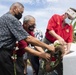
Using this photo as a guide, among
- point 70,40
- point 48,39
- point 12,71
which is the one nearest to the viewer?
point 12,71

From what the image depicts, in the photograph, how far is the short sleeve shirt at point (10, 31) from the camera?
12.7ft

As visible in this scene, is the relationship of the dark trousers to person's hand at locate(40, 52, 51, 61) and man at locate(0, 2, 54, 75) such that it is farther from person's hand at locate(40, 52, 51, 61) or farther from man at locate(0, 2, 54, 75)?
person's hand at locate(40, 52, 51, 61)

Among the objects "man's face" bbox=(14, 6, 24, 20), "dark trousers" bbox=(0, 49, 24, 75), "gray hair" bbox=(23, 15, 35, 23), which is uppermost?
"man's face" bbox=(14, 6, 24, 20)

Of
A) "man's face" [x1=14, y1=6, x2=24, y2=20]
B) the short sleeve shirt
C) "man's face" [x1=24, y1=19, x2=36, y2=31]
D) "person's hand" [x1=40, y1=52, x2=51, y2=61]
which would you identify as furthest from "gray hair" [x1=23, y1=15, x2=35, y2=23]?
"person's hand" [x1=40, y1=52, x2=51, y2=61]

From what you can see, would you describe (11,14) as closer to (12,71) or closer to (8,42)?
(8,42)

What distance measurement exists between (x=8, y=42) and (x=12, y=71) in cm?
39

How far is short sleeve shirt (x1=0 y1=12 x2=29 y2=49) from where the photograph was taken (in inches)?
152

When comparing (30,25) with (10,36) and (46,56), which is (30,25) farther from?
(46,56)

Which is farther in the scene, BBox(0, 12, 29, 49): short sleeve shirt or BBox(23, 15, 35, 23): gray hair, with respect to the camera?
BBox(23, 15, 35, 23): gray hair

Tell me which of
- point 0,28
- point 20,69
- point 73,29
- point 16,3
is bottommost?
point 20,69

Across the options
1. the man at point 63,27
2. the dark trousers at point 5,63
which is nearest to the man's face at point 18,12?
the dark trousers at point 5,63

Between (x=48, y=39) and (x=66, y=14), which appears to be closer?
(x=66, y=14)

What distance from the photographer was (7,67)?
4027 millimetres

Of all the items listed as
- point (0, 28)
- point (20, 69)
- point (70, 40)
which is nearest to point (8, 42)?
point (0, 28)
